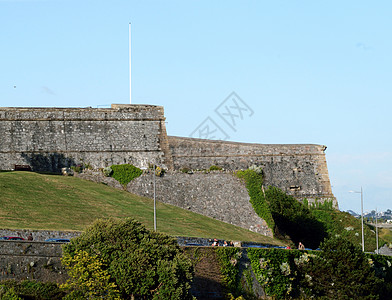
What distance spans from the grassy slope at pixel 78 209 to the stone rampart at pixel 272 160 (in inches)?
567

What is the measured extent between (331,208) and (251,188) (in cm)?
1197

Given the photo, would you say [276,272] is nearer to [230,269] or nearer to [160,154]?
[230,269]

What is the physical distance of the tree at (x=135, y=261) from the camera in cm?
4409

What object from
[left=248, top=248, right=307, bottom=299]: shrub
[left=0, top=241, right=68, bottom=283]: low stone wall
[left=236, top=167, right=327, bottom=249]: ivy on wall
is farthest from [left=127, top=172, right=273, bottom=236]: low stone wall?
[left=0, top=241, right=68, bottom=283]: low stone wall

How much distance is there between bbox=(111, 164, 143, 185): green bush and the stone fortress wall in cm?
56

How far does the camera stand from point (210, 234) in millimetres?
66188

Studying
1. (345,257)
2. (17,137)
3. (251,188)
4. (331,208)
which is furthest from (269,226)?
(17,137)

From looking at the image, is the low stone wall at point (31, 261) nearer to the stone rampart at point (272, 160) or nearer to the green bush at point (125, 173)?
the green bush at point (125, 173)

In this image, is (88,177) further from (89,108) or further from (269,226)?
(269,226)

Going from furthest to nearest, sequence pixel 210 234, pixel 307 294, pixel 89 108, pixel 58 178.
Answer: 1. pixel 89 108
2. pixel 58 178
3. pixel 210 234
4. pixel 307 294

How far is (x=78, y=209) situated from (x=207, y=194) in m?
16.3

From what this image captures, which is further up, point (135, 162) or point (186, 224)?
point (135, 162)

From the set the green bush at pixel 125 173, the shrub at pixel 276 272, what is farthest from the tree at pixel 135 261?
the green bush at pixel 125 173

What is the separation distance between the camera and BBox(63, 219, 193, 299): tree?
44094 mm
